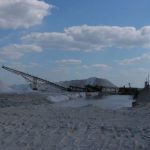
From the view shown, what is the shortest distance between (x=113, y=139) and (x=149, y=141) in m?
0.92

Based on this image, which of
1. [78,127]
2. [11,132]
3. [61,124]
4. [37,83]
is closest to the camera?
[11,132]

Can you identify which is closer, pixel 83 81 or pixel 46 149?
pixel 46 149

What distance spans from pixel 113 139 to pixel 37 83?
95669 millimetres

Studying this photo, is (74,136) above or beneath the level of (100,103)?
beneath

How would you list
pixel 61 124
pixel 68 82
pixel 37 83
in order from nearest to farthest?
pixel 61 124 → pixel 37 83 → pixel 68 82

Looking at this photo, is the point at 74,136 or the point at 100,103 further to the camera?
the point at 100,103

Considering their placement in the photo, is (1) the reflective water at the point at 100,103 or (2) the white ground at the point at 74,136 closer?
(2) the white ground at the point at 74,136

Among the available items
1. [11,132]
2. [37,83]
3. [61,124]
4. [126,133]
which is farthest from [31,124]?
[37,83]

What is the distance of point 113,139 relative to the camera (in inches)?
392

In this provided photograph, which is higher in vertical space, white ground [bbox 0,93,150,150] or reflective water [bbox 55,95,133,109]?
reflective water [bbox 55,95,133,109]

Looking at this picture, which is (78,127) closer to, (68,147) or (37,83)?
(68,147)

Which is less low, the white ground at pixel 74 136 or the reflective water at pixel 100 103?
the reflective water at pixel 100 103

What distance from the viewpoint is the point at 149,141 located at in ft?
31.4

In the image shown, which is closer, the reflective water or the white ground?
the white ground
